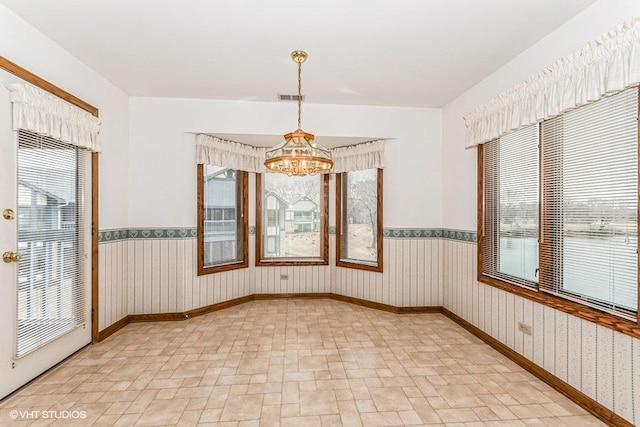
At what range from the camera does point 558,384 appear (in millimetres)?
2428

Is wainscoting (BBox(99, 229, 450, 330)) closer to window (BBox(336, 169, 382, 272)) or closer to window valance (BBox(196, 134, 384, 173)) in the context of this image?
window (BBox(336, 169, 382, 272))

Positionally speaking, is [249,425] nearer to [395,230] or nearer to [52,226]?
[52,226]

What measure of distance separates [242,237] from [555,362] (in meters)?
3.88

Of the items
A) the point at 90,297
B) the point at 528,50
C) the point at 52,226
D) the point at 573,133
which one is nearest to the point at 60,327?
the point at 90,297

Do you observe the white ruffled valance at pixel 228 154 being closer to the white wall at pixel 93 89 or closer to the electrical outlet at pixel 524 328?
the white wall at pixel 93 89

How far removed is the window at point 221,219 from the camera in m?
4.28

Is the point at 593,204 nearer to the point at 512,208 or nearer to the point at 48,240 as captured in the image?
the point at 512,208

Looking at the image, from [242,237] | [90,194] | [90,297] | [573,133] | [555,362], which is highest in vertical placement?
[573,133]

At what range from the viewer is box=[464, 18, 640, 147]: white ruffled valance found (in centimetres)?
191

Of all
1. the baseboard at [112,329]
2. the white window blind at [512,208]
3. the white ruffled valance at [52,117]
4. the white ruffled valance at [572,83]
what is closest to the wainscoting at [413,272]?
the white window blind at [512,208]

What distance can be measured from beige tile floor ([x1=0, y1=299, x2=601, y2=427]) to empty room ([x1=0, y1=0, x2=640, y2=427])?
0.07 ft

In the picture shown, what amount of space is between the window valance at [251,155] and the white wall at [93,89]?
877mm

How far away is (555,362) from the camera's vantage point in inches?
97.5

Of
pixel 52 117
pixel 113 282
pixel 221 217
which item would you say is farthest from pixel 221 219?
pixel 52 117
